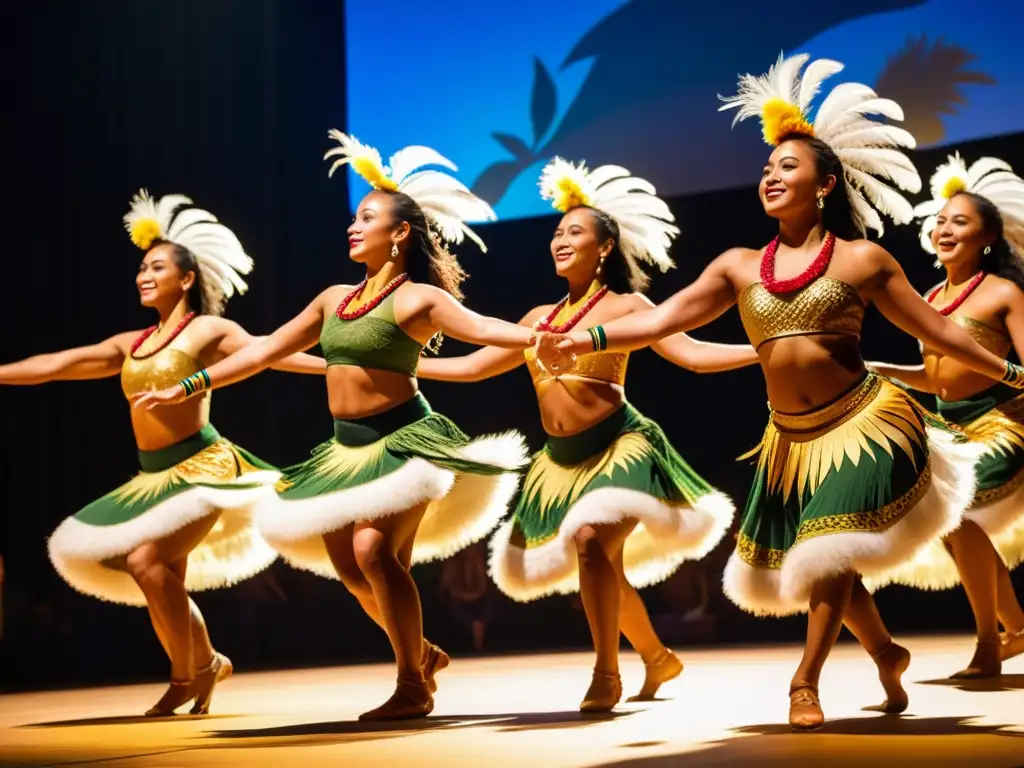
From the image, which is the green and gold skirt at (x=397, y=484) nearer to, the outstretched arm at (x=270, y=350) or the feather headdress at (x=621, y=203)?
the outstretched arm at (x=270, y=350)

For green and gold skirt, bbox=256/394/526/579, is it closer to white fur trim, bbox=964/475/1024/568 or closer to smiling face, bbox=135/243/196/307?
smiling face, bbox=135/243/196/307

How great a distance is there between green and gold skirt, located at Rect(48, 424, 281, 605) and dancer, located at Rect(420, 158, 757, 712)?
0.70m

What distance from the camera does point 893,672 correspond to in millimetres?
3287

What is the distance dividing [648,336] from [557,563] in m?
0.82

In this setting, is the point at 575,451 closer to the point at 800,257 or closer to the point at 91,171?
the point at 800,257

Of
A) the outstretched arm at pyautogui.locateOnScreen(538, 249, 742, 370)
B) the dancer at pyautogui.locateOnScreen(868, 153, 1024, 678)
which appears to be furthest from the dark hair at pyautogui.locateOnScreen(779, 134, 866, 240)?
the dancer at pyautogui.locateOnScreen(868, 153, 1024, 678)

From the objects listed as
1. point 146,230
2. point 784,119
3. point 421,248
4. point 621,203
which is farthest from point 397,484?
point 146,230

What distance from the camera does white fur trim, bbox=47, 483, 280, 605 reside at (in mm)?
4090

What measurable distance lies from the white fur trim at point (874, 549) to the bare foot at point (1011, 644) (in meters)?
1.22

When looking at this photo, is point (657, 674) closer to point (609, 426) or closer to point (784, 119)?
point (609, 426)

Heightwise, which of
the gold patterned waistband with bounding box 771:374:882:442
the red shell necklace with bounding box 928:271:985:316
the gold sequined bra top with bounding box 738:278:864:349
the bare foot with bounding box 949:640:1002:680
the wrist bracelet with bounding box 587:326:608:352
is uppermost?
the red shell necklace with bounding box 928:271:985:316

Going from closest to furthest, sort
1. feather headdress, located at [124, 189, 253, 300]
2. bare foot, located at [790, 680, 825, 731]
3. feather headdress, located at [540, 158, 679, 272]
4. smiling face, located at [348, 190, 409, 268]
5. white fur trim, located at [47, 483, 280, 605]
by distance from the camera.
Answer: bare foot, located at [790, 680, 825, 731] < smiling face, located at [348, 190, 409, 268] < white fur trim, located at [47, 483, 280, 605] < feather headdress, located at [540, 158, 679, 272] < feather headdress, located at [124, 189, 253, 300]

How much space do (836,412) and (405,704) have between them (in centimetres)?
136

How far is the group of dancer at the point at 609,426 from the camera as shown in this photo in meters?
3.21
